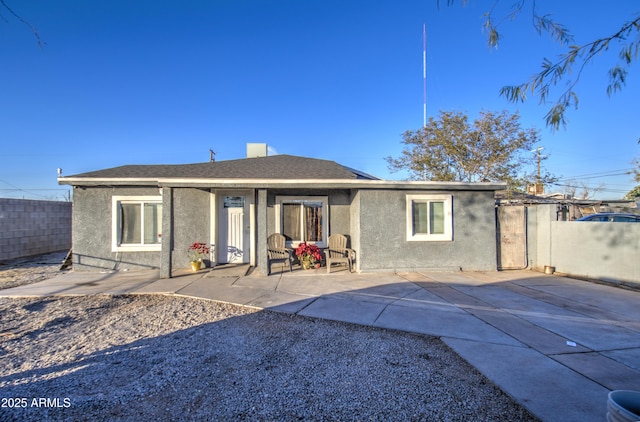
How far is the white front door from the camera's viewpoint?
8.73 m

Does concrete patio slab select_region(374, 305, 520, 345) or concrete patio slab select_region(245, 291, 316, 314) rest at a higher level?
concrete patio slab select_region(374, 305, 520, 345)

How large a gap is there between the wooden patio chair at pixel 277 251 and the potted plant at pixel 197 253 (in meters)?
1.94

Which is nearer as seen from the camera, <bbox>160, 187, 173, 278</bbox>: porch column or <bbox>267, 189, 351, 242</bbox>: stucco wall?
<bbox>160, 187, 173, 278</bbox>: porch column

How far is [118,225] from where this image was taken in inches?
320

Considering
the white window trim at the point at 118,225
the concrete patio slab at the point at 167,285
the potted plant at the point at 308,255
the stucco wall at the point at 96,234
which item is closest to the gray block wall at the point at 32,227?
the stucco wall at the point at 96,234

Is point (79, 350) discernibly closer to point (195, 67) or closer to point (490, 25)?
point (490, 25)

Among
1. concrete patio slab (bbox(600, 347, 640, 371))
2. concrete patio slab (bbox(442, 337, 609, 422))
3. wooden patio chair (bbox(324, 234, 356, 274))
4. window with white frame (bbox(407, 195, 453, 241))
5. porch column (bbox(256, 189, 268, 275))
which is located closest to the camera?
concrete patio slab (bbox(442, 337, 609, 422))

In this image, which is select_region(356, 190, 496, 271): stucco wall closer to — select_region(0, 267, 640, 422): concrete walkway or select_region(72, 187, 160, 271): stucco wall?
select_region(0, 267, 640, 422): concrete walkway

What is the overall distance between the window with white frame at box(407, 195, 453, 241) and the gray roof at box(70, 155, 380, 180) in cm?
190

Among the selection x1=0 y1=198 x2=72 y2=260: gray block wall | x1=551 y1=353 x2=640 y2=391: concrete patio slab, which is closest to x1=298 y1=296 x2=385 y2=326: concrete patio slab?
x1=551 y1=353 x2=640 y2=391: concrete patio slab

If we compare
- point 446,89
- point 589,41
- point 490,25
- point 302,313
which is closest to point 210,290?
point 302,313

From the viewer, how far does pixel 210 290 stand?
5.98m

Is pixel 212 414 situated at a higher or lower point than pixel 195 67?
lower

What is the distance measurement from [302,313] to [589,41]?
4639 mm
